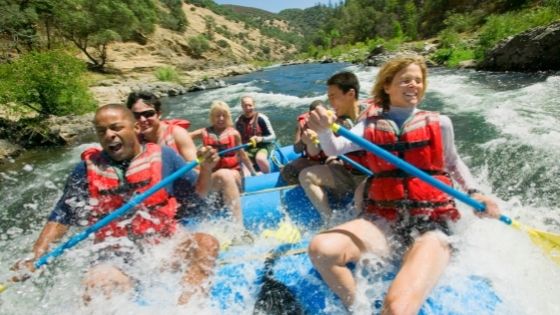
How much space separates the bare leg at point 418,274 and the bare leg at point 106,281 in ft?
4.62

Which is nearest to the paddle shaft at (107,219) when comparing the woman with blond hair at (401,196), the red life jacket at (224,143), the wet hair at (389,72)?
the woman with blond hair at (401,196)

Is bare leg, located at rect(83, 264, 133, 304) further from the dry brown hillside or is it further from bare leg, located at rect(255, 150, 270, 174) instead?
the dry brown hillside

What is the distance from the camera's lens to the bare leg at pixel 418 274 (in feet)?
5.85

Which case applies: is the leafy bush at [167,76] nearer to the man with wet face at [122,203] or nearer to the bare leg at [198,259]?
the man with wet face at [122,203]

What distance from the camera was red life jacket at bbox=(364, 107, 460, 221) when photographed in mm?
2141

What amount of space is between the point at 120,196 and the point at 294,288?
119 centimetres

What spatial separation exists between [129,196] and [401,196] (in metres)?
1.62

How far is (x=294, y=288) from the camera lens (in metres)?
2.28

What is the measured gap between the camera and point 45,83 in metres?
11.6

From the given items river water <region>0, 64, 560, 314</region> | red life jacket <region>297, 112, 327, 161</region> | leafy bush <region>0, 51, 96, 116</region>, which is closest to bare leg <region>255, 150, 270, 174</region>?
red life jacket <region>297, 112, 327, 161</region>

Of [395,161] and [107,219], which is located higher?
[395,161]

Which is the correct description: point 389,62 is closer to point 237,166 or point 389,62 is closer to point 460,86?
point 237,166

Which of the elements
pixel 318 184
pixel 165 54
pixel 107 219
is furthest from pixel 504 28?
pixel 165 54

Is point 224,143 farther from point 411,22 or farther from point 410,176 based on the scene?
point 411,22
